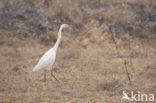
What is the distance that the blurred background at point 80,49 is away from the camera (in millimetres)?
6848

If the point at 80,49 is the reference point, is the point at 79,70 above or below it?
above

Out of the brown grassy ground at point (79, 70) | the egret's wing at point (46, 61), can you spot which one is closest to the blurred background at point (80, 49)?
the brown grassy ground at point (79, 70)

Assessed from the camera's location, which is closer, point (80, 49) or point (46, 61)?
point (46, 61)

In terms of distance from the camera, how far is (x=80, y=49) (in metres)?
11.5

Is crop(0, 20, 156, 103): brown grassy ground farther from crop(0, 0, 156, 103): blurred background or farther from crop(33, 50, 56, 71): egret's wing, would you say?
crop(33, 50, 56, 71): egret's wing

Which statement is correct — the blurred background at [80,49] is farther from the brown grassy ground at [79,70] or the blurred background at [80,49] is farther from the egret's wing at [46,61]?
the egret's wing at [46,61]

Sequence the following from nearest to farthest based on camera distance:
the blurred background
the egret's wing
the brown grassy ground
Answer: the brown grassy ground → the blurred background → the egret's wing

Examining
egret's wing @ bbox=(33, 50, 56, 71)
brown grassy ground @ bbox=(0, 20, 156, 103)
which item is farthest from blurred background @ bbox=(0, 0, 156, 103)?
egret's wing @ bbox=(33, 50, 56, 71)

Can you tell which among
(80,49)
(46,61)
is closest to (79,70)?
(46,61)

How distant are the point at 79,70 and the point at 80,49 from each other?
2686mm

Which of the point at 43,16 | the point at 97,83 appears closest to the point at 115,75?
the point at 97,83

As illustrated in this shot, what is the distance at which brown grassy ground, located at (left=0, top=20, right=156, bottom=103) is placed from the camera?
650 cm

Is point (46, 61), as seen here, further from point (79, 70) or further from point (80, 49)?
point (80, 49)

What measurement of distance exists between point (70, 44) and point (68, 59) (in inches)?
78.4
